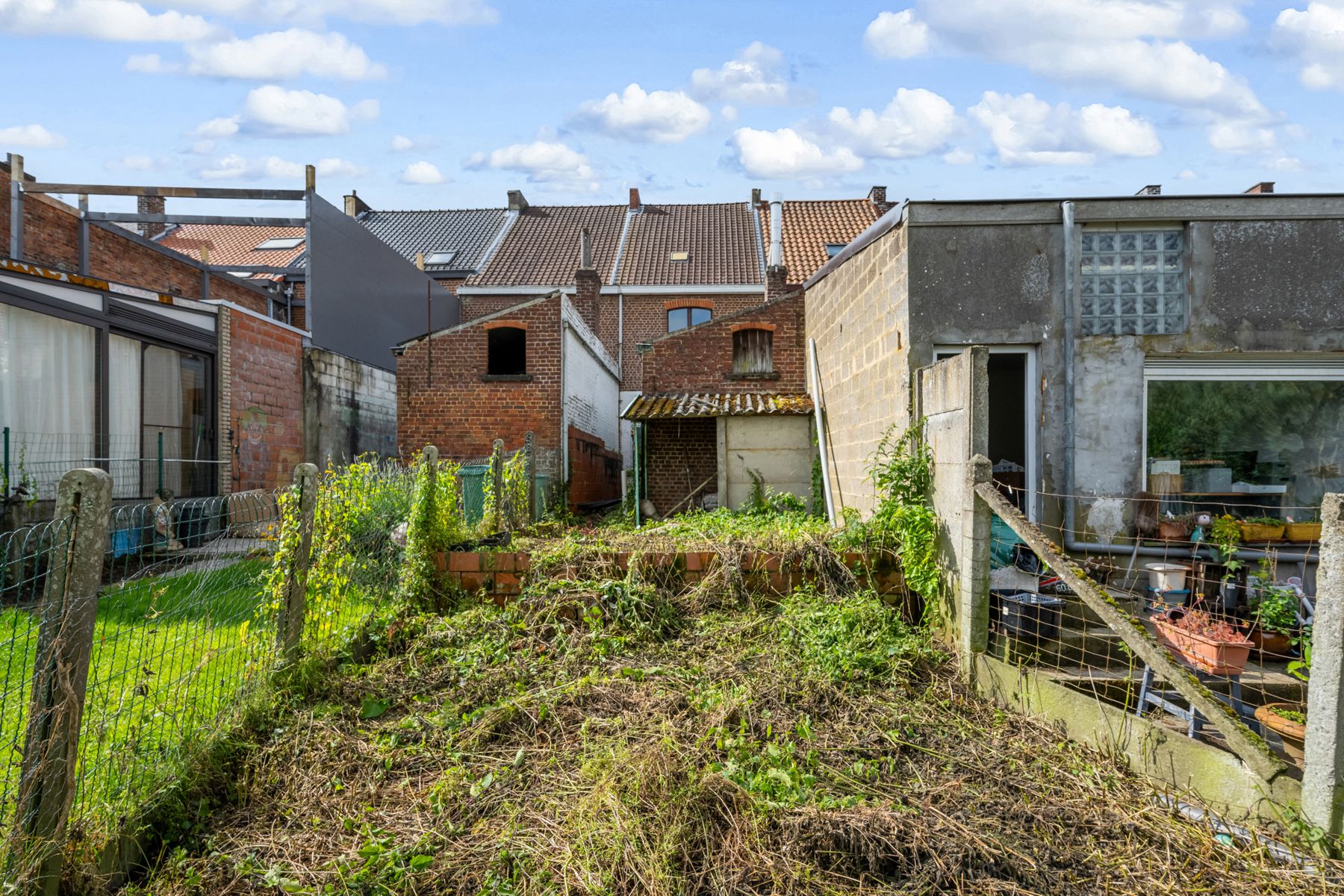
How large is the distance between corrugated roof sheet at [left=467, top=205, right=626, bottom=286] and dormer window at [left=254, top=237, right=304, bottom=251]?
5.15 meters

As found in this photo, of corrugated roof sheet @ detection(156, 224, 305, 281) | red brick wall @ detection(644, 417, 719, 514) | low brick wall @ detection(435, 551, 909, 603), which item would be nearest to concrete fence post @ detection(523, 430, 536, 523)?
low brick wall @ detection(435, 551, 909, 603)

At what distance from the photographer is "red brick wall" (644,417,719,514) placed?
13.6m

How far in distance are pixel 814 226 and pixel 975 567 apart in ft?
70.6

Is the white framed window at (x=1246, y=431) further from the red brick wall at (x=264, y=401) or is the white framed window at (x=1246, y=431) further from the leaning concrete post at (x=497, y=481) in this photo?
the red brick wall at (x=264, y=401)

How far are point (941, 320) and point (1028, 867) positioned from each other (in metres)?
5.11

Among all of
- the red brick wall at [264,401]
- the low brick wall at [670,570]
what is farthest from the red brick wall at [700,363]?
the low brick wall at [670,570]

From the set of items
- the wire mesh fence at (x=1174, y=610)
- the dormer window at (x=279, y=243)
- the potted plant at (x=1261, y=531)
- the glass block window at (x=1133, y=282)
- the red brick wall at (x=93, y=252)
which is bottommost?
the wire mesh fence at (x=1174, y=610)

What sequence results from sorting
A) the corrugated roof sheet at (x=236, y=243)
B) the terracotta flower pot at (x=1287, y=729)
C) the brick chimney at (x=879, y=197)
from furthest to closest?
the brick chimney at (x=879, y=197) → the corrugated roof sheet at (x=236, y=243) → the terracotta flower pot at (x=1287, y=729)

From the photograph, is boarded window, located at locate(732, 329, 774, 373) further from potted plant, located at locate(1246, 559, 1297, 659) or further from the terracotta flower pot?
the terracotta flower pot

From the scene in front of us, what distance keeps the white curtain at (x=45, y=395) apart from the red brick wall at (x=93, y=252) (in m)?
2.44

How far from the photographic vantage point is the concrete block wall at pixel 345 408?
12547 millimetres

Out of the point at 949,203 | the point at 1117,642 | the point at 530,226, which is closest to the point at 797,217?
the point at 530,226

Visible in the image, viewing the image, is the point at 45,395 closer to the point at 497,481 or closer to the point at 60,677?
the point at 497,481

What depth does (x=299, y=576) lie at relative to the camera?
439 cm
